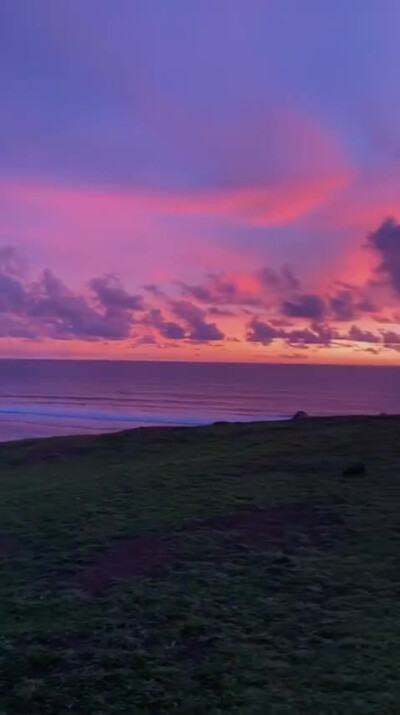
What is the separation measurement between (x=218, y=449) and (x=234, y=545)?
7376 millimetres

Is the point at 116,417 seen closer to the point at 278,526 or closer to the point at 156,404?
the point at 156,404

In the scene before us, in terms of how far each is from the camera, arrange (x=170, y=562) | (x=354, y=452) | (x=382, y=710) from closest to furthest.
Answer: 1. (x=382, y=710)
2. (x=170, y=562)
3. (x=354, y=452)

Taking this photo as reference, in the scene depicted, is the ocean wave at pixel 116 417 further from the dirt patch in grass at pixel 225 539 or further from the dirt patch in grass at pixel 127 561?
the dirt patch in grass at pixel 127 561

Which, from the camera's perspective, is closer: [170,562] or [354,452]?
[170,562]

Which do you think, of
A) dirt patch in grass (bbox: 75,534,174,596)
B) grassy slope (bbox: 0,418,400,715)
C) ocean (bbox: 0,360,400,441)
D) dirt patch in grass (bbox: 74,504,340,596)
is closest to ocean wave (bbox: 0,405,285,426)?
ocean (bbox: 0,360,400,441)

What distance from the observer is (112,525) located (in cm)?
929

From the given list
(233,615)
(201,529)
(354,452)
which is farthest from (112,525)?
(354,452)

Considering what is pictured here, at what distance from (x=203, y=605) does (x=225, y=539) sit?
192 cm

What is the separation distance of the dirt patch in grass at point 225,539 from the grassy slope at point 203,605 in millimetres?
127

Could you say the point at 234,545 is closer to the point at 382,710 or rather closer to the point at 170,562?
the point at 170,562

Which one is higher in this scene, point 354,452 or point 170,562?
point 354,452

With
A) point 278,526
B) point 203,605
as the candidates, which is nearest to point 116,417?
point 278,526

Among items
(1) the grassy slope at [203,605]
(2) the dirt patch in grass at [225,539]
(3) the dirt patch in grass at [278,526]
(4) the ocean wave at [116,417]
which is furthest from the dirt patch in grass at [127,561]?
(4) the ocean wave at [116,417]

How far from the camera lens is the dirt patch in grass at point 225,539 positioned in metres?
7.55
